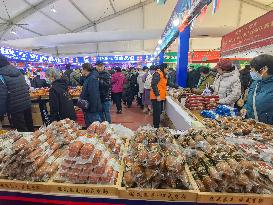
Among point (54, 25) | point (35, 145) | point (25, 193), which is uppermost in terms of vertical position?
point (54, 25)

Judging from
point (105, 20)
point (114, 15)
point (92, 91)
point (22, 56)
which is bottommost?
point (92, 91)

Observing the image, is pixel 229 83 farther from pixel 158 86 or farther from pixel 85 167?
pixel 85 167

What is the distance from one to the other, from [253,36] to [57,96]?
23.8 ft

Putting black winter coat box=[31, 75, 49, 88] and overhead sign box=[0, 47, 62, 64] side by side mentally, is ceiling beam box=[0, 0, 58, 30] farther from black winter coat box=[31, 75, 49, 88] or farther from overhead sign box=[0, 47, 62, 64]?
black winter coat box=[31, 75, 49, 88]

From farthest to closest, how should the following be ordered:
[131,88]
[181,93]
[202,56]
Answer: [202,56], [131,88], [181,93]

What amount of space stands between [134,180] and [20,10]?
16570mm

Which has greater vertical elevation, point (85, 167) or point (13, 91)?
point (13, 91)

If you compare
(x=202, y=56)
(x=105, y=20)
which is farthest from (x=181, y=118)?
(x=105, y=20)

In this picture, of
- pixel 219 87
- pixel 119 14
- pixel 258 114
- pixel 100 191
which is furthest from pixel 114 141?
pixel 119 14

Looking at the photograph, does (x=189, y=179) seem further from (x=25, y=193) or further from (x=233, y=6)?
(x=233, y=6)

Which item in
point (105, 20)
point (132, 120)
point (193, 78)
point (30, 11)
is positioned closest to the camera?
point (132, 120)

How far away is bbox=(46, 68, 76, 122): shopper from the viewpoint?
4609 mm

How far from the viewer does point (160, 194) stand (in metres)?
1.63

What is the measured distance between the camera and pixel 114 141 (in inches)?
89.8
